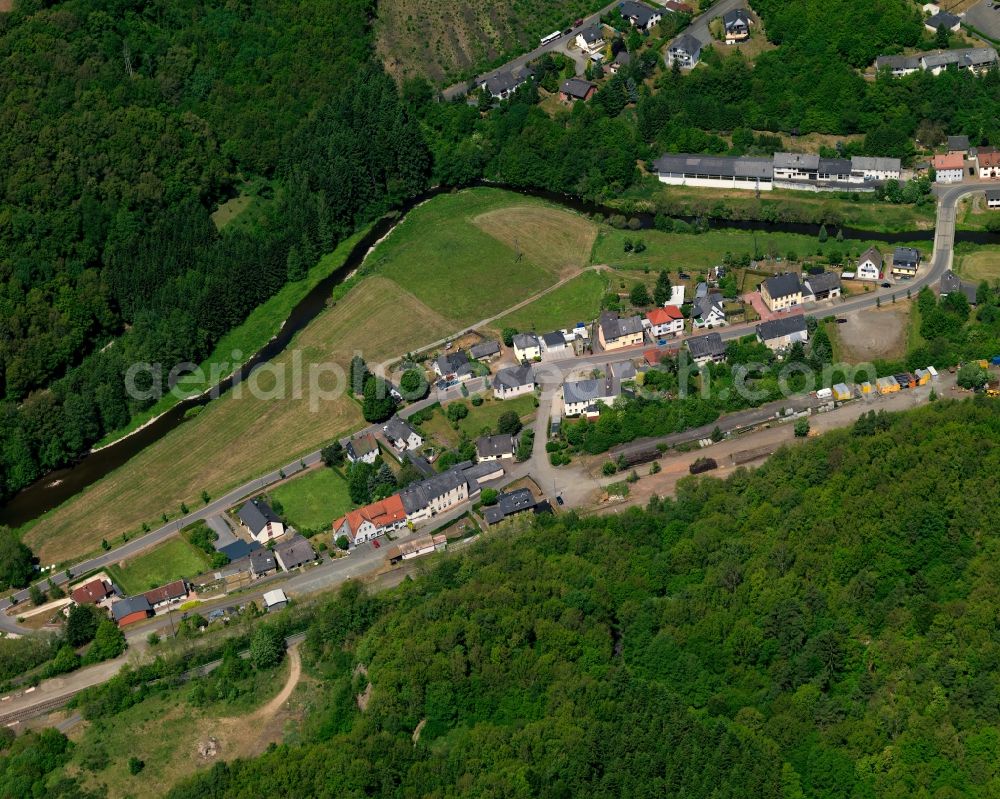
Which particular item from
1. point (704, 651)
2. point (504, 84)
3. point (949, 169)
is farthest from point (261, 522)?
point (949, 169)

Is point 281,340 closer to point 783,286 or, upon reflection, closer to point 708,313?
point 708,313

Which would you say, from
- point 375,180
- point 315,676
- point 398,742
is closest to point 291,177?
point 375,180

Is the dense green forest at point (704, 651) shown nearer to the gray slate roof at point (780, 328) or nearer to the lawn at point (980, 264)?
the gray slate roof at point (780, 328)

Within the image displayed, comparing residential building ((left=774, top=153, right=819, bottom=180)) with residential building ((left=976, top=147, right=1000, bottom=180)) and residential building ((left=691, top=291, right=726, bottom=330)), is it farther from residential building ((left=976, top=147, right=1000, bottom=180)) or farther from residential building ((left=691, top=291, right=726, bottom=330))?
residential building ((left=691, top=291, right=726, bottom=330))

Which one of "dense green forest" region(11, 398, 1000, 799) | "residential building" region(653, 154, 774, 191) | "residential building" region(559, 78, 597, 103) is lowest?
"dense green forest" region(11, 398, 1000, 799)

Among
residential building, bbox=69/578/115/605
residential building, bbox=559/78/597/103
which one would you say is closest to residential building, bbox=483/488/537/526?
residential building, bbox=69/578/115/605

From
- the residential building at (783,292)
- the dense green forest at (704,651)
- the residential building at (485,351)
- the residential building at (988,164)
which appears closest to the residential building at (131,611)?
the dense green forest at (704,651)

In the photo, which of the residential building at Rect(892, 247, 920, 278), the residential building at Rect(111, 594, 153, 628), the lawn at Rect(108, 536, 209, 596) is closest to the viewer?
the residential building at Rect(111, 594, 153, 628)

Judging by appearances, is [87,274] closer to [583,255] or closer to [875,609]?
[583,255]
